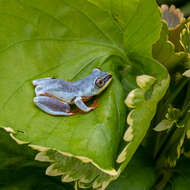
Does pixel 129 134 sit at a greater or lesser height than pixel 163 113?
greater

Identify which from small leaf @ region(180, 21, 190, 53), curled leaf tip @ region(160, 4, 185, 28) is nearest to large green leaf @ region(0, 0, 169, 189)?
small leaf @ region(180, 21, 190, 53)

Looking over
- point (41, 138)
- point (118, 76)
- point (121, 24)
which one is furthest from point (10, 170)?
point (121, 24)

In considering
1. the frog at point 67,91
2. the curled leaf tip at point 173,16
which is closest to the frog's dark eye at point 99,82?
the frog at point 67,91

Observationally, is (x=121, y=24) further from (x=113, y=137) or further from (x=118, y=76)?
(x=113, y=137)

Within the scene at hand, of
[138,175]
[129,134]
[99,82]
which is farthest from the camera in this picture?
[138,175]

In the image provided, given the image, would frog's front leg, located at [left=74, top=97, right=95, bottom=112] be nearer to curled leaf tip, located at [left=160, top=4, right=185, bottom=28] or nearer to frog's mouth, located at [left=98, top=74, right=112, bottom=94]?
frog's mouth, located at [left=98, top=74, right=112, bottom=94]

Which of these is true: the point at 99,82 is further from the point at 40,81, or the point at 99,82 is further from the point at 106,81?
the point at 40,81

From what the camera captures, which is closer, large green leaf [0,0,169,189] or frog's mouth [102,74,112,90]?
large green leaf [0,0,169,189]

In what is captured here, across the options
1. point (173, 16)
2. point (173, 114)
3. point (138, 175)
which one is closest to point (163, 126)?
point (173, 114)
